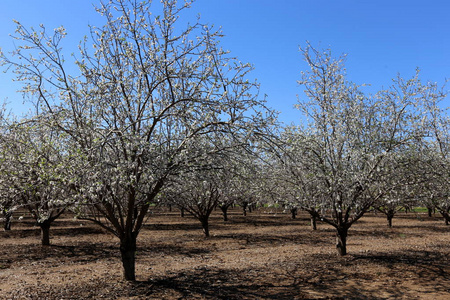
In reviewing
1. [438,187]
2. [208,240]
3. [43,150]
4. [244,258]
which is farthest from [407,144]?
[208,240]

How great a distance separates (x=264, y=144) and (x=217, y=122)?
147cm

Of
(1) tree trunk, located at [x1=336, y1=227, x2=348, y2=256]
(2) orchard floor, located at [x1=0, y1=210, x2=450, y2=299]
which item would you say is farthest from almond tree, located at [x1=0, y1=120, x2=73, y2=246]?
(1) tree trunk, located at [x1=336, y1=227, x2=348, y2=256]

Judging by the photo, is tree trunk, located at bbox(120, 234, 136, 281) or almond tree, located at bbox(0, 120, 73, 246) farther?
tree trunk, located at bbox(120, 234, 136, 281)

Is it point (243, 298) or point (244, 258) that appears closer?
point (243, 298)

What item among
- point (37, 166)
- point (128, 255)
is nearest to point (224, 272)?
point (128, 255)

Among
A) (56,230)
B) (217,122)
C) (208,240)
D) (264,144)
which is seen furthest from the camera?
(56,230)

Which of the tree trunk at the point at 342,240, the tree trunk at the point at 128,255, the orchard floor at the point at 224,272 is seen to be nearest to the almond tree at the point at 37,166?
the tree trunk at the point at 128,255

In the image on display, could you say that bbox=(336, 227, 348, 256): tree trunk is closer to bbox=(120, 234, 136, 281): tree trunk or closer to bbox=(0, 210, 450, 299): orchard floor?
bbox=(0, 210, 450, 299): orchard floor

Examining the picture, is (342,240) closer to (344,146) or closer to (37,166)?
(344,146)

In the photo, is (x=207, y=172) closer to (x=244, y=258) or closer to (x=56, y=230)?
(x=244, y=258)

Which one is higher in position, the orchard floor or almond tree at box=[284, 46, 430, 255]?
almond tree at box=[284, 46, 430, 255]

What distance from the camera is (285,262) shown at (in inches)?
507

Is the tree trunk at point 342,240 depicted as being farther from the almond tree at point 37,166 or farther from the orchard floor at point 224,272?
the almond tree at point 37,166

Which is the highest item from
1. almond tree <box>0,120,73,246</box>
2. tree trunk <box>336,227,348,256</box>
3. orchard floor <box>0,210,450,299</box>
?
almond tree <box>0,120,73,246</box>
